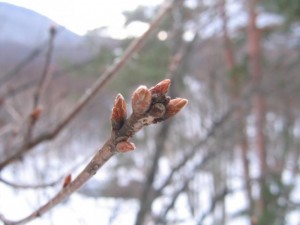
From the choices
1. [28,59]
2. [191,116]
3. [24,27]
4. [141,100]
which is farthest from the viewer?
[191,116]

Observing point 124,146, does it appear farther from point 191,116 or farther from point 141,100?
point 191,116

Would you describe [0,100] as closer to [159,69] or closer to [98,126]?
[159,69]

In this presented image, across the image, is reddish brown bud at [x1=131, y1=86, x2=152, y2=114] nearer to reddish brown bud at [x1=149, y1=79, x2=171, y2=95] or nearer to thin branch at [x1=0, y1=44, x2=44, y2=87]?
reddish brown bud at [x1=149, y1=79, x2=171, y2=95]

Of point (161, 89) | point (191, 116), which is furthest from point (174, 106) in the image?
point (191, 116)

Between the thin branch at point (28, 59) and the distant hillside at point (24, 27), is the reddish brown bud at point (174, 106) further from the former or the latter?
the thin branch at point (28, 59)

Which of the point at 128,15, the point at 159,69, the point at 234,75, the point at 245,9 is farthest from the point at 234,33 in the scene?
the point at 128,15

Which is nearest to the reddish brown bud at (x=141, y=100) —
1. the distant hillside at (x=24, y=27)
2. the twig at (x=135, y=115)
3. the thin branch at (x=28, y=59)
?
the twig at (x=135, y=115)
